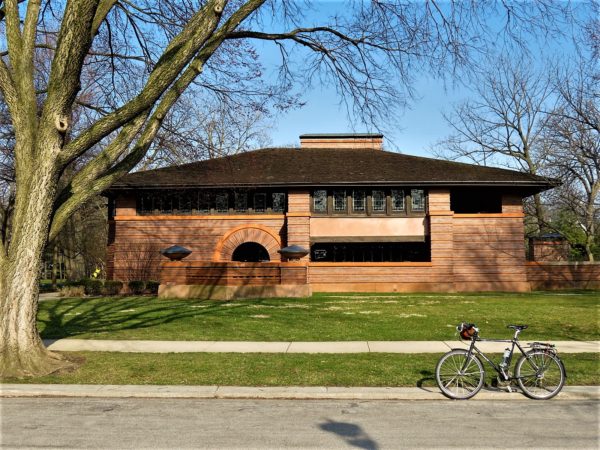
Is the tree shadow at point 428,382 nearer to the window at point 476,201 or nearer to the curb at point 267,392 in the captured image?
the curb at point 267,392

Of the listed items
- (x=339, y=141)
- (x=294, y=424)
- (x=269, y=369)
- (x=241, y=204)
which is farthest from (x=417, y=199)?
(x=294, y=424)

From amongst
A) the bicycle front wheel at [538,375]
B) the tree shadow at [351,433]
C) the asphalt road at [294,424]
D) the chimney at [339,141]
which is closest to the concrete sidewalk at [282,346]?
the bicycle front wheel at [538,375]

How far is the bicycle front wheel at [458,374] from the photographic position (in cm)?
739

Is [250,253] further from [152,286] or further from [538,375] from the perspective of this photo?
[538,375]

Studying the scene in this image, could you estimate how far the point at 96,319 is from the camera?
49.8 feet

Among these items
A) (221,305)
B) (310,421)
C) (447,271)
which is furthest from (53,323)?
(447,271)

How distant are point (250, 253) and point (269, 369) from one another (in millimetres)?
21500

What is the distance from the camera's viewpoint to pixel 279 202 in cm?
2797

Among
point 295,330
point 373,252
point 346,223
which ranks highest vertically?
point 346,223

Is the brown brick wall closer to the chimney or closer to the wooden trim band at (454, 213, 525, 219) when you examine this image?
the chimney

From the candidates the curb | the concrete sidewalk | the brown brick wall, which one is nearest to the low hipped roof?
the brown brick wall

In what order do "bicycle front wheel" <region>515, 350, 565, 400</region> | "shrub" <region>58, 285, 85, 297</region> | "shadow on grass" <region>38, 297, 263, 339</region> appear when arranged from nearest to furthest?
"bicycle front wheel" <region>515, 350, 565, 400</region>
"shadow on grass" <region>38, 297, 263, 339</region>
"shrub" <region>58, 285, 85, 297</region>

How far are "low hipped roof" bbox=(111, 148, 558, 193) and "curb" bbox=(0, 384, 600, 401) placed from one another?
17.3 m

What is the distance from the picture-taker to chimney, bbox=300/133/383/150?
33353 mm
